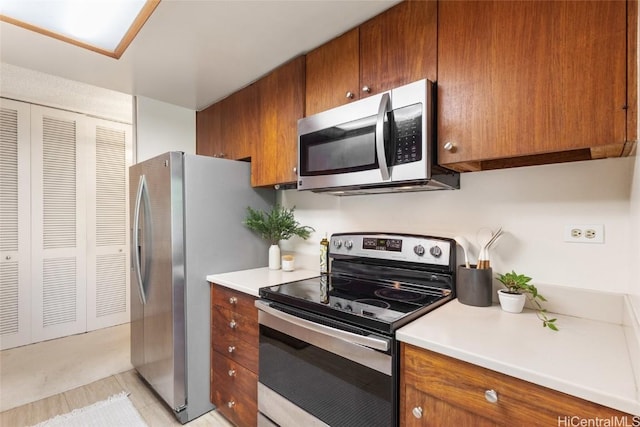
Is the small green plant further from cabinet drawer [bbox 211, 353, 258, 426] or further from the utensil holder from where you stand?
the utensil holder

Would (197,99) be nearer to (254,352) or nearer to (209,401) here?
(254,352)

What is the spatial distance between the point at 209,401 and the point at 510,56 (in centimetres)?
241

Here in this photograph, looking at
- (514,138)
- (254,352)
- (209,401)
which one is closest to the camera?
(514,138)

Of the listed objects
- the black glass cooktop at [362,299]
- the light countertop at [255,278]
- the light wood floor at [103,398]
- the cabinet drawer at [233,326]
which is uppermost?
the black glass cooktop at [362,299]

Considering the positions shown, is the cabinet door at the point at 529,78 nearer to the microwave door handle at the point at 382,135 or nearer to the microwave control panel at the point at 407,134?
the microwave control panel at the point at 407,134

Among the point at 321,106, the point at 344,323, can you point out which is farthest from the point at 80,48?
the point at 344,323

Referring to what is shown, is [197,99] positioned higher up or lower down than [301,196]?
higher up

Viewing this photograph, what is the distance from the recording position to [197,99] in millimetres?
2520

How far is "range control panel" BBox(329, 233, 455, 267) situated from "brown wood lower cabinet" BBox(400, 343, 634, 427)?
0.58 metres

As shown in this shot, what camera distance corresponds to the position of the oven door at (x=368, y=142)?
1241 millimetres

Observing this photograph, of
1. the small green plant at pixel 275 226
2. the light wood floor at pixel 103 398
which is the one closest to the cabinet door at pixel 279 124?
the small green plant at pixel 275 226

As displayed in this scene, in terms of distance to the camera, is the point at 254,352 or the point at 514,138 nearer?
the point at 514,138

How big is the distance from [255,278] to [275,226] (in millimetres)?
398

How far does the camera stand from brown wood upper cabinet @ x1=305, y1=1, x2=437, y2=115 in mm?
1285
